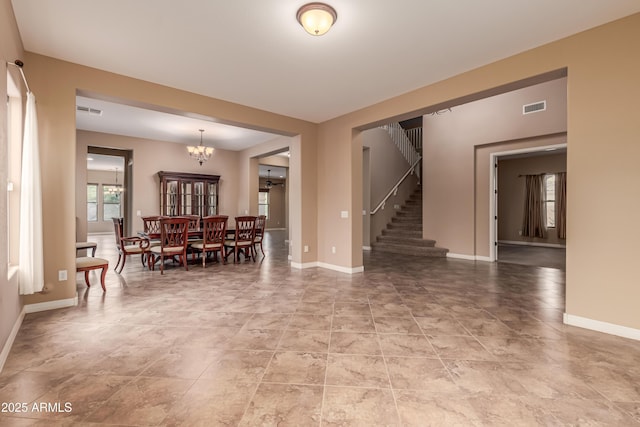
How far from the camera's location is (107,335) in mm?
2602

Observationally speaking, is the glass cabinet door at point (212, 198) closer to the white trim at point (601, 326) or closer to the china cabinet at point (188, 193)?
the china cabinet at point (188, 193)

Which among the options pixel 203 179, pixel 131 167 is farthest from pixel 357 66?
pixel 131 167

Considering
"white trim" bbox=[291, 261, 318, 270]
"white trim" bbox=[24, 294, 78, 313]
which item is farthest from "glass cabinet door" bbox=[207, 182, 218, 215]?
"white trim" bbox=[24, 294, 78, 313]

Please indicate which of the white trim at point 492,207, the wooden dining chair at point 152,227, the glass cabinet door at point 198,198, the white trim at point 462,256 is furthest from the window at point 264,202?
the white trim at point 492,207

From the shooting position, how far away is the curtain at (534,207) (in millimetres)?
9133

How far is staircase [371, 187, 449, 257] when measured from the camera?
23.5ft

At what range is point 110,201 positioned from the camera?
45.6ft

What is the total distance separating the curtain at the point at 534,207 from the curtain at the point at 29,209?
Answer: 442 inches

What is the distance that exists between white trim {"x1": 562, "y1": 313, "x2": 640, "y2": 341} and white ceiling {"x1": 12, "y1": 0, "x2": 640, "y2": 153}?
268 cm

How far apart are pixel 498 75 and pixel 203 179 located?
7.20 m

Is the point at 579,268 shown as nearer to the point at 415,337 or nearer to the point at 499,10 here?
the point at 415,337

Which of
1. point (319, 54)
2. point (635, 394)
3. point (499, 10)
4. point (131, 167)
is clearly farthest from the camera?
point (131, 167)

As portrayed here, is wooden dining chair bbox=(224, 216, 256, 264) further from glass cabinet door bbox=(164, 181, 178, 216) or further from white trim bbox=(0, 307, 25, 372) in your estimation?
white trim bbox=(0, 307, 25, 372)

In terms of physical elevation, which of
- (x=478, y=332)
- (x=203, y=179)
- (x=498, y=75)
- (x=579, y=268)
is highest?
(x=498, y=75)
